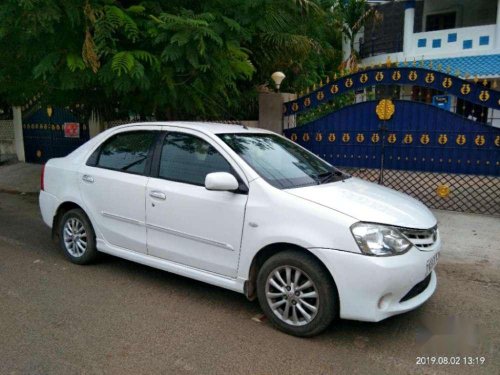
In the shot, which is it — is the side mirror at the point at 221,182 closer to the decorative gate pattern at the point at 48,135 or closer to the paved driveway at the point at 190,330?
the paved driveway at the point at 190,330

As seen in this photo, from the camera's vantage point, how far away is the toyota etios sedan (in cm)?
332

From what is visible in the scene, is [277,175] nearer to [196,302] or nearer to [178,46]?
[196,302]

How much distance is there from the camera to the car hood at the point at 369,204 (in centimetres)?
343

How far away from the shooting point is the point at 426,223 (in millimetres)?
3664

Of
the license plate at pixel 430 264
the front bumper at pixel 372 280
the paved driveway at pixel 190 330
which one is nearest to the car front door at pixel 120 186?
the paved driveway at pixel 190 330

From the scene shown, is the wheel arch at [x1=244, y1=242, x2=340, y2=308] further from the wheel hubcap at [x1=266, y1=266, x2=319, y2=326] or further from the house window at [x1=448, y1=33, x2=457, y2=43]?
the house window at [x1=448, y1=33, x2=457, y2=43]

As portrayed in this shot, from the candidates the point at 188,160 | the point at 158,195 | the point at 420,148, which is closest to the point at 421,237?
the point at 188,160

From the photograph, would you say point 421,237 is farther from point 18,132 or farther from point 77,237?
point 18,132

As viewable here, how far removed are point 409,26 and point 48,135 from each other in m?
12.7

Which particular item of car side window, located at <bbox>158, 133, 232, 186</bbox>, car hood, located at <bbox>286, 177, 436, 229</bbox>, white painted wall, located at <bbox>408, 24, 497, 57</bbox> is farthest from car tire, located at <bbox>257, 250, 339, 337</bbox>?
white painted wall, located at <bbox>408, 24, 497, 57</bbox>

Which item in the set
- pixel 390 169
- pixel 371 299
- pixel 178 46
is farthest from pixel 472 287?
pixel 178 46

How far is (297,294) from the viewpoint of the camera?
11.4ft

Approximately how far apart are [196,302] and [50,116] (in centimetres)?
1135

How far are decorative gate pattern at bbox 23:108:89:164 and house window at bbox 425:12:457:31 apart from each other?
1379 centimetres
